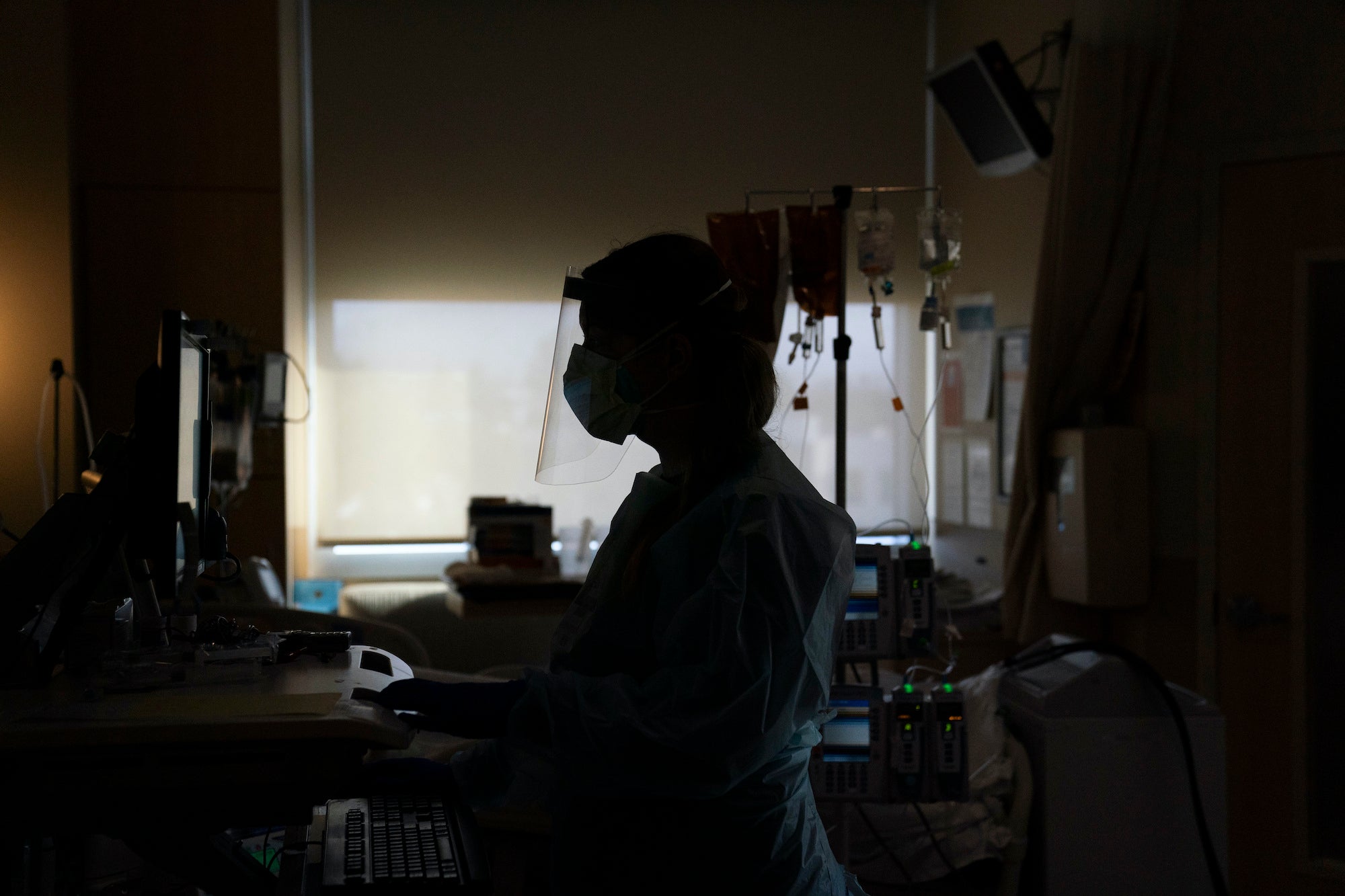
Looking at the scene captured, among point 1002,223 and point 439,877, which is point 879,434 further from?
point 439,877

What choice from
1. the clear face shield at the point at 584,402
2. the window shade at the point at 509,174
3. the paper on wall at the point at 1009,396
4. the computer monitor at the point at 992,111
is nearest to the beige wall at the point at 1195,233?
the computer monitor at the point at 992,111

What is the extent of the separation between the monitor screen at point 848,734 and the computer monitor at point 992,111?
75.7 inches

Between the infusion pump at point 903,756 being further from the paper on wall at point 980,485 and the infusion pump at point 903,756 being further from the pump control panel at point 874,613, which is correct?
the paper on wall at point 980,485

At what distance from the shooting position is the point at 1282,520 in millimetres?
2836

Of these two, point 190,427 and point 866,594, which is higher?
point 190,427

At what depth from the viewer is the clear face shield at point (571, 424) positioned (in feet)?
4.45

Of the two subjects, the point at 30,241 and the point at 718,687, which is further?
the point at 30,241

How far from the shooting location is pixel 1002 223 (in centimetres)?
402

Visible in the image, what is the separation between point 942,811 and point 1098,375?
144cm

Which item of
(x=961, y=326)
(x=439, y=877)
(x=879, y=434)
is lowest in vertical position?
(x=439, y=877)

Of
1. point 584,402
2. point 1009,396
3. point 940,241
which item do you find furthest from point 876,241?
point 1009,396

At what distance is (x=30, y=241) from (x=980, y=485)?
338 centimetres

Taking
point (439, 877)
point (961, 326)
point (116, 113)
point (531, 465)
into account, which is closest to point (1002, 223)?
point (961, 326)

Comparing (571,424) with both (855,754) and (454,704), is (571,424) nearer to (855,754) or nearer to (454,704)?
(454,704)
